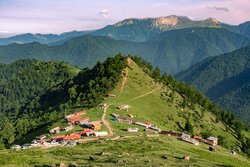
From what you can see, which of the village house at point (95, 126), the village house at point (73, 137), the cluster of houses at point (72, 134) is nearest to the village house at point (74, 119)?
the cluster of houses at point (72, 134)

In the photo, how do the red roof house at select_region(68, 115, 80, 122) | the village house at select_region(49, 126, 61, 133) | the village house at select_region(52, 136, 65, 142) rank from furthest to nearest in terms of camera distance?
the red roof house at select_region(68, 115, 80, 122), the village house at select_region(49, 126, 61, 133), the village house at select_region(52, 136, 65, 142)

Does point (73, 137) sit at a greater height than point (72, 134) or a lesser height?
lesser

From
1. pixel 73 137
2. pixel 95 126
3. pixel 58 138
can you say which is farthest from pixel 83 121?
pixel 58 138

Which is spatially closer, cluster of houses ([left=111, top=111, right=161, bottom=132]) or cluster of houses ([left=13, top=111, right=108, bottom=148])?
cluster of houses ([left=13, top=111, right=108, bottom=148])

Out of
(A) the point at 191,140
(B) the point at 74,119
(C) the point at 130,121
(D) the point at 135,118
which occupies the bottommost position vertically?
(A) the point at 191,140

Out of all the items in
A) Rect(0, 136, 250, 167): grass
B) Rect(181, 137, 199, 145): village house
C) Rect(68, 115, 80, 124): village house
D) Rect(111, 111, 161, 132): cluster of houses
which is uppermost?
Rect(0, 136, 250, 167): grass

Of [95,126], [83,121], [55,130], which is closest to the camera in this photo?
[95,126]

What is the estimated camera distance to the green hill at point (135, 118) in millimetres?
55156

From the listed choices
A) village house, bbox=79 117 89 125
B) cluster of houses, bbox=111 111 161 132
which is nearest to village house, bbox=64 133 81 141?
village house, bbox=79 117 89 125

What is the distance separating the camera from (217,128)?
502 ft

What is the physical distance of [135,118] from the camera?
370 feet

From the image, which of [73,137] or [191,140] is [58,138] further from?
[191,140]

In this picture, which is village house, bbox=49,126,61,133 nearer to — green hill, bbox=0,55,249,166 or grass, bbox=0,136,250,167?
green hill, bbox=0,55,249,166

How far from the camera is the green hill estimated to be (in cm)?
5516
